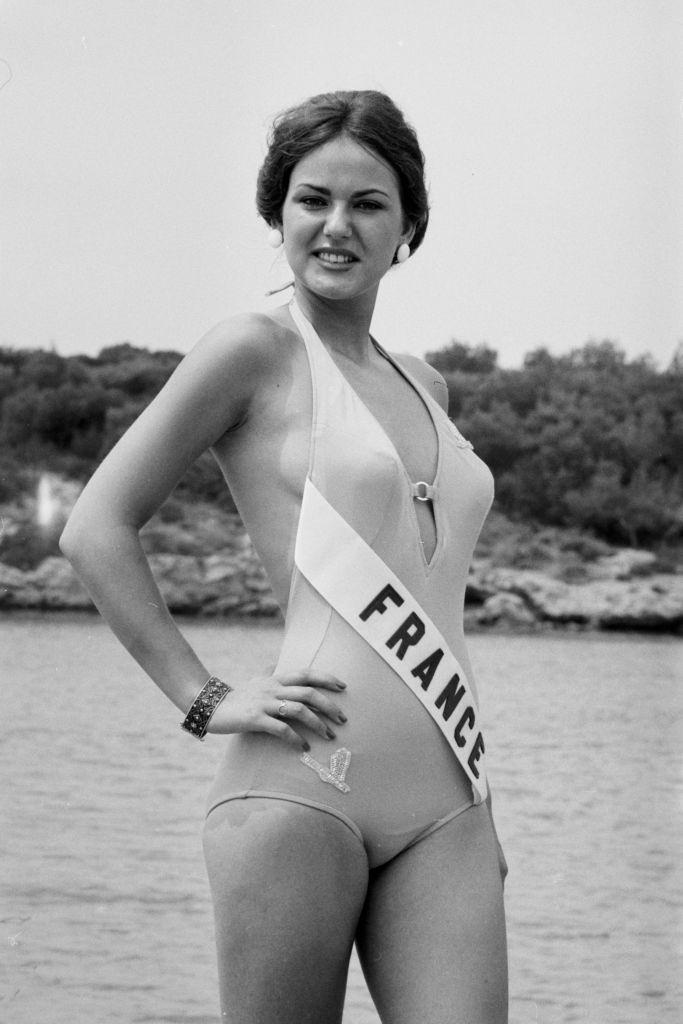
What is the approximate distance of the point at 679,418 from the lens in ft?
163

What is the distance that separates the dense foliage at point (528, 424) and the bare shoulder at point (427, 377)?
3932cm

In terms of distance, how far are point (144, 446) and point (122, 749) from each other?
61.2ft

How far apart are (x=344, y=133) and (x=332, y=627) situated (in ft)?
2.26

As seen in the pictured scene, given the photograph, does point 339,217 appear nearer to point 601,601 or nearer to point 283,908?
point 283,908

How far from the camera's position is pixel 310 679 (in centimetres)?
200

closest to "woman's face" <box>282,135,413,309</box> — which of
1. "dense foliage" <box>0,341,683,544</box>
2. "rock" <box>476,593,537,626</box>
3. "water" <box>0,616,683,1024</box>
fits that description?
"water" <box>0,616,683,1024</box>

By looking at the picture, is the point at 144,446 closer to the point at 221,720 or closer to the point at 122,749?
the point at 221,720

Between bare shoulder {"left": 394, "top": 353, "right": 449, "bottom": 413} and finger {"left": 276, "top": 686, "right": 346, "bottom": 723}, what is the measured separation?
0.67 m

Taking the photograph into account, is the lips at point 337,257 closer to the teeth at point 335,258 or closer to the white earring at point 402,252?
the teeth at point 335,258

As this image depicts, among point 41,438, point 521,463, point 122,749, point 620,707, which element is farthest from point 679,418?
point 122,749

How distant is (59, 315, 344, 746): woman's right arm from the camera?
2082mm

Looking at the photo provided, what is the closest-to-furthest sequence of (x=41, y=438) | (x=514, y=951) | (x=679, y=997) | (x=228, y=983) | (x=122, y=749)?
(x=228, y=983)
(x=679, y=997)
(x=514, y=951)
(x=122, y=749)
(x=41, y=438)

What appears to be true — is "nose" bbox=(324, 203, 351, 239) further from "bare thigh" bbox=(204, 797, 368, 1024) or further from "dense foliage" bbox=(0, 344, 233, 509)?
"dense foliage" bbox=(0, 344, 233, 509)

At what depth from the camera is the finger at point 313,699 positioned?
6.49ft
